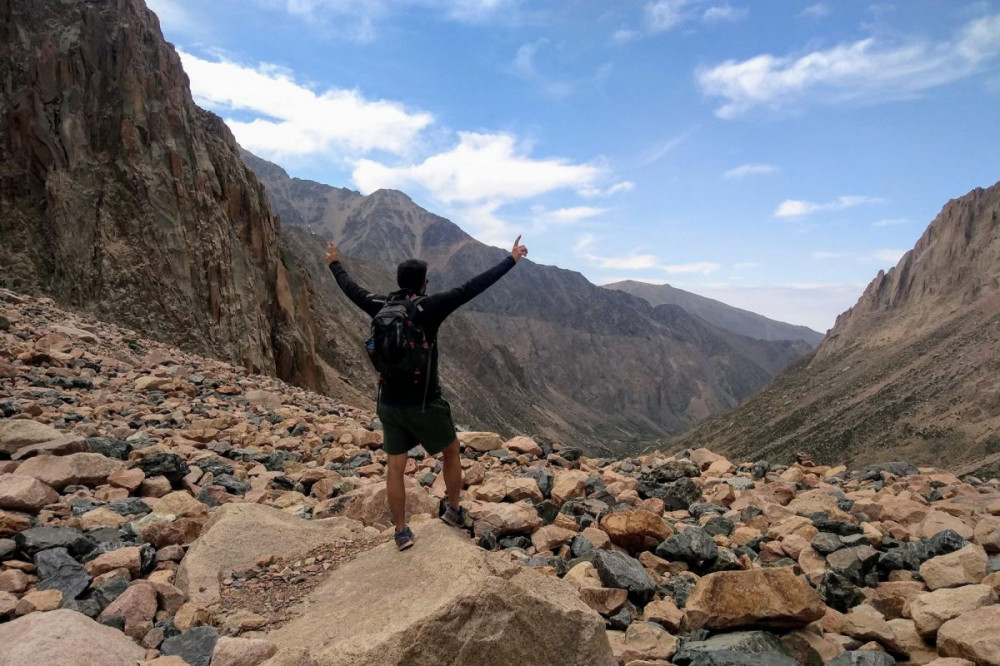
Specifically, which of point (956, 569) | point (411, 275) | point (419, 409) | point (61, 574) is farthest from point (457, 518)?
point (956, 569)

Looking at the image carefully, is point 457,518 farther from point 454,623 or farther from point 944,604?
point 944,604

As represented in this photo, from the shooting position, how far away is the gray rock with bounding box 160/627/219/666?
Answer: 3.40 metres

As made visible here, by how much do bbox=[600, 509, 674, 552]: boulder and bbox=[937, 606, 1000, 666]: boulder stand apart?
215 centimetres

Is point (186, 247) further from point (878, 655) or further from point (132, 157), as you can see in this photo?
point (878, 655)

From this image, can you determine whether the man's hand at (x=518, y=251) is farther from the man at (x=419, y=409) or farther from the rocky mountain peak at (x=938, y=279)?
the rocky mountain peak at (x=938, y=279)

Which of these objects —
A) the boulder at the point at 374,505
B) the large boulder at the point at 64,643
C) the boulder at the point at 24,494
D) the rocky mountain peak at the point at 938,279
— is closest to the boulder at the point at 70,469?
the boulder at the point at 24,494

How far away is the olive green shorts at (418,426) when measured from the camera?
4.47m

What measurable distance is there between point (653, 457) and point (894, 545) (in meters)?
4.70

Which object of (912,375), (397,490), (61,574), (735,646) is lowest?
(61,574)

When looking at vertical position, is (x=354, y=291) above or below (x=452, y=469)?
above

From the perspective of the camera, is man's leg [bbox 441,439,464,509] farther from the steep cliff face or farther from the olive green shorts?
the steep cliff face

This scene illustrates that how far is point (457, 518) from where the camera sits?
476 centimetres

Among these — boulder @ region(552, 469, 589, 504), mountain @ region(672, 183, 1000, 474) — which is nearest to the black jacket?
boulder @ region(552, 469, 589, 504)

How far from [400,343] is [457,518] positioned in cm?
149
